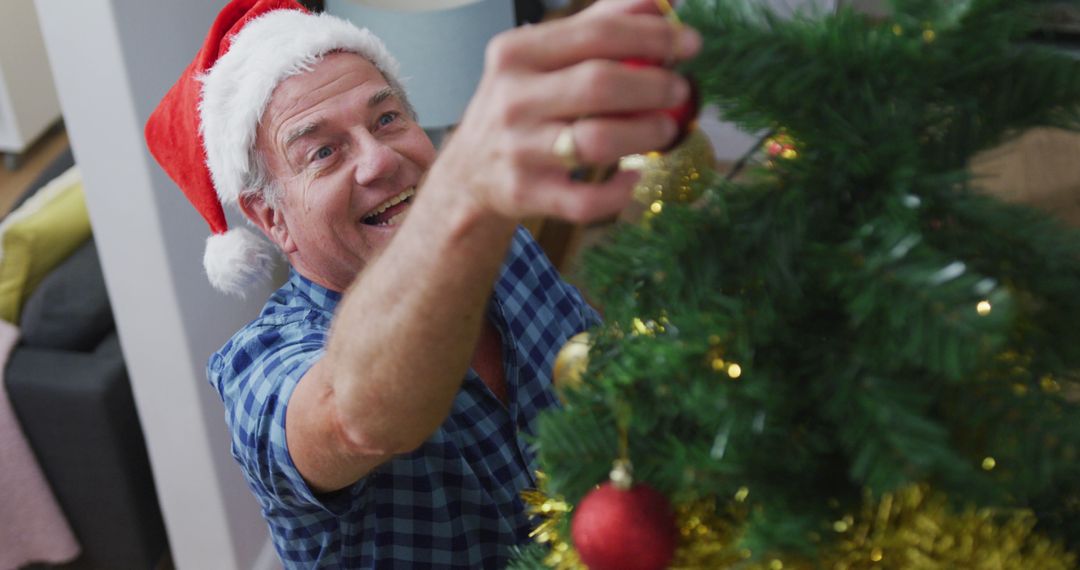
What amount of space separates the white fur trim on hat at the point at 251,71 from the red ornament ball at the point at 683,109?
2.75 feet

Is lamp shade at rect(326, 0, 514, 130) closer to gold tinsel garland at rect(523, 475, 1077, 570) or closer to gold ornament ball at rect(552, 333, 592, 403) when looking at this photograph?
gold ornament ball at rect(552, 333, 592, 403)

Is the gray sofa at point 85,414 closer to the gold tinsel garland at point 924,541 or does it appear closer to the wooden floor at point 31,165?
the wooden floor at point 31,165

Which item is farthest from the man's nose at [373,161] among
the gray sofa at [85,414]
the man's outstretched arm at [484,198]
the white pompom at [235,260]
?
the gray sofa at [85,414]

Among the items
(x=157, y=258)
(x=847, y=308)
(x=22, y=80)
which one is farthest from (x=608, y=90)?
(x=22, y=80)

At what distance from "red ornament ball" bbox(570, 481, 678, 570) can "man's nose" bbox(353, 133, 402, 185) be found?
75 centimetres

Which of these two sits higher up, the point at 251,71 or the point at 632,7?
the point at 632,7

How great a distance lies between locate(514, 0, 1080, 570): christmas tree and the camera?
46 cm

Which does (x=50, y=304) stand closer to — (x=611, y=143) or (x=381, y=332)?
(x=381, y=332)

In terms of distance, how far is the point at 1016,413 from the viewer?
1.56ft

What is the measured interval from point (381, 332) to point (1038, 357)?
1.26ft

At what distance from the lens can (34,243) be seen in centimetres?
220

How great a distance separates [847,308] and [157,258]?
153 centimetres

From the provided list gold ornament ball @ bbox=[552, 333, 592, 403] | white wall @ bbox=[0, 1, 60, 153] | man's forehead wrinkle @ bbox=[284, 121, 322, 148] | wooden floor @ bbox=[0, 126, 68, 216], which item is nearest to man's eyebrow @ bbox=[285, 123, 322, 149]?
man's forehead wrinkle @ bbox=[284, 121, 322, 148]

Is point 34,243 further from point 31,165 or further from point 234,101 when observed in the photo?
point 31,165
